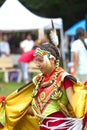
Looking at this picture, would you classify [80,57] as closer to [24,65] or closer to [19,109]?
[19,109]

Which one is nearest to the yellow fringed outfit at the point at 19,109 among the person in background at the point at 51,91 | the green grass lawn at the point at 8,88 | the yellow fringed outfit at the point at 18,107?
the yellow fringed outfit at the point at 18,107

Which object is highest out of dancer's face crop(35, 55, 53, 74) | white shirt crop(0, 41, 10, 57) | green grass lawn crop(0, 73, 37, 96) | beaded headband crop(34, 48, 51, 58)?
beaded headband crop(34, 48, 51, 58)

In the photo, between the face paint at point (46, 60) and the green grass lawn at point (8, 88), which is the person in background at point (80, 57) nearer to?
the face paint at point (46, 60)

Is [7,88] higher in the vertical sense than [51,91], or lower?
lower

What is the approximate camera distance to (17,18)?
634 inches

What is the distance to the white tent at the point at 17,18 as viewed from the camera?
1514 cm

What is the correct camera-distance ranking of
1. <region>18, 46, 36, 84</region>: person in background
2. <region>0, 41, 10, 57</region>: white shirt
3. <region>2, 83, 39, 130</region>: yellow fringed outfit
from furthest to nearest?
<region>0, 41, 10, 57</region>: white shirt < <region>18, 46, 36, 84</region>: person in background < <region>2, 83, 39, 130</region>: yellow fringed outfit

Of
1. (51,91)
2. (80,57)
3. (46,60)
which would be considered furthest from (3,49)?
(51,91)

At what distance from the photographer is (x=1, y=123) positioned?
639cm

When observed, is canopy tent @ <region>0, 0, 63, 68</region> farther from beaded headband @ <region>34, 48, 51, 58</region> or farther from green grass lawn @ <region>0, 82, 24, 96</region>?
beaded headband @ <region>34, 48, 51, 58</region>

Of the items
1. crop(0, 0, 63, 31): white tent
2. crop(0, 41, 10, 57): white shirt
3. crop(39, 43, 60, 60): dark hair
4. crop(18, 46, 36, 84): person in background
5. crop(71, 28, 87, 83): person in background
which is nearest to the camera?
crop(39, 43, 60, 60): dark hair

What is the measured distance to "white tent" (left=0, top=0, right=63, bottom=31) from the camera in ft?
49.7

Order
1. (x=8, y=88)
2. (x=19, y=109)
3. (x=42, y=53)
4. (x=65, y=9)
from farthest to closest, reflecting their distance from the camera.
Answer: (x=65, y=9), (x=8, y=88), (x=19, y=109), (x=42, y=53)

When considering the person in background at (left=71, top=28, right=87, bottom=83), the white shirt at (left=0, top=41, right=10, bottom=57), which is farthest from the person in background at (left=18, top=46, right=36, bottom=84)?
the person in background at (left=71, top=28, right=87, bottom=83)
